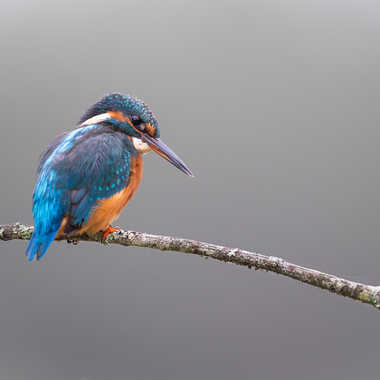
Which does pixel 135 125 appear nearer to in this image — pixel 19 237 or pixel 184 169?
pixel 184 169

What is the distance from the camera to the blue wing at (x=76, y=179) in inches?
76.1

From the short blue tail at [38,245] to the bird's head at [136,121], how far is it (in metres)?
0.67

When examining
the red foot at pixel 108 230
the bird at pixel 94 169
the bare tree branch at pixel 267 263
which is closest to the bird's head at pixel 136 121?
the bird at pixel 94 169

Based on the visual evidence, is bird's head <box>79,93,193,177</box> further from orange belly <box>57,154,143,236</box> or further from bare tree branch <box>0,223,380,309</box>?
bare tree branch <box>0,223,380,309</box>

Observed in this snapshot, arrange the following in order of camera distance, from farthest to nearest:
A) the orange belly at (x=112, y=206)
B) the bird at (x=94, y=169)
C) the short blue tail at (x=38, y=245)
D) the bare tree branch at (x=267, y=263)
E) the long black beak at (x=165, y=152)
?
the long black beak at (x=165, y=152)
the orange belly at (x=112, y=206)
the bird at (x=94, y=169)
the short blue tail at (x=38, y=245)
the bare tree branch at (x=267, y=263)

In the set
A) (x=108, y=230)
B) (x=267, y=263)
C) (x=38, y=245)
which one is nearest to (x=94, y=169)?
(x=108, y=230)

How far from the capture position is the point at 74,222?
204cm

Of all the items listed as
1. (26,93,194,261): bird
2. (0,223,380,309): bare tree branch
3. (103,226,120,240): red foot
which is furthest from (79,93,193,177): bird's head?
(0,223,380,309): bare tree branch

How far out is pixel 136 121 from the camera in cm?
233

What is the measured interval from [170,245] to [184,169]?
2.23 ft

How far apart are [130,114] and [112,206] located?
0.49 metres

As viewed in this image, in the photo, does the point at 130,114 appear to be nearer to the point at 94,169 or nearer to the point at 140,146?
the point at 140,146

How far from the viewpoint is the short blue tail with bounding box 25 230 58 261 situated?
184cm

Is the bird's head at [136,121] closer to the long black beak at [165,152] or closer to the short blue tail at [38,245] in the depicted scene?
the long black beak at [165,152]
